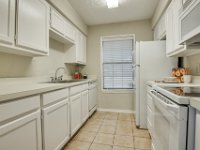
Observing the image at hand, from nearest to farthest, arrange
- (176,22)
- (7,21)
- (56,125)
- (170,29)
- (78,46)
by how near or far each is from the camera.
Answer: (7,21) < (56,125) < (176,22) < (170,29) < (78,46)

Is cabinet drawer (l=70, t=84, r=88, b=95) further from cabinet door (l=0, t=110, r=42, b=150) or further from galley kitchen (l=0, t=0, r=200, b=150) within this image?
cabinet door (l=0, t=110, r=42, b=150)

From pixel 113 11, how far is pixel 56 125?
103 inches

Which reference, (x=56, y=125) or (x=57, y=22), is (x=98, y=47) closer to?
(x=57, y=22)

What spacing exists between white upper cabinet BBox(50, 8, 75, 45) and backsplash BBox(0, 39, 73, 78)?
0.31 m

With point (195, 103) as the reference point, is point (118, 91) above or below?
below

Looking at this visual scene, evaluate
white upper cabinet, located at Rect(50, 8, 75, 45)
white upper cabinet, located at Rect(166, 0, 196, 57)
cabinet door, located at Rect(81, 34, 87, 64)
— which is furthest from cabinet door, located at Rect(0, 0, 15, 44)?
cabinet door, located at Rect(81, 34, 87, 64)

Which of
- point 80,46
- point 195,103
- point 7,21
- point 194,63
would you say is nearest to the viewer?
point 195,103

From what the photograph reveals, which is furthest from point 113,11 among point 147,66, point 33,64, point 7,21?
point 7,21

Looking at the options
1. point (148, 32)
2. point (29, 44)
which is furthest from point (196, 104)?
point (148, 32)

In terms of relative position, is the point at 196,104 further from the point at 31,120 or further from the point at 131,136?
the point at 131,136

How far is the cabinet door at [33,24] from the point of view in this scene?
1423 millimetres

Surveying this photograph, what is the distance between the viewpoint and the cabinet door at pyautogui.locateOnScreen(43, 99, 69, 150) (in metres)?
1.38

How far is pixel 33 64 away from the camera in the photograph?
6.78 ft

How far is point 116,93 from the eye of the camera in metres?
3.65
